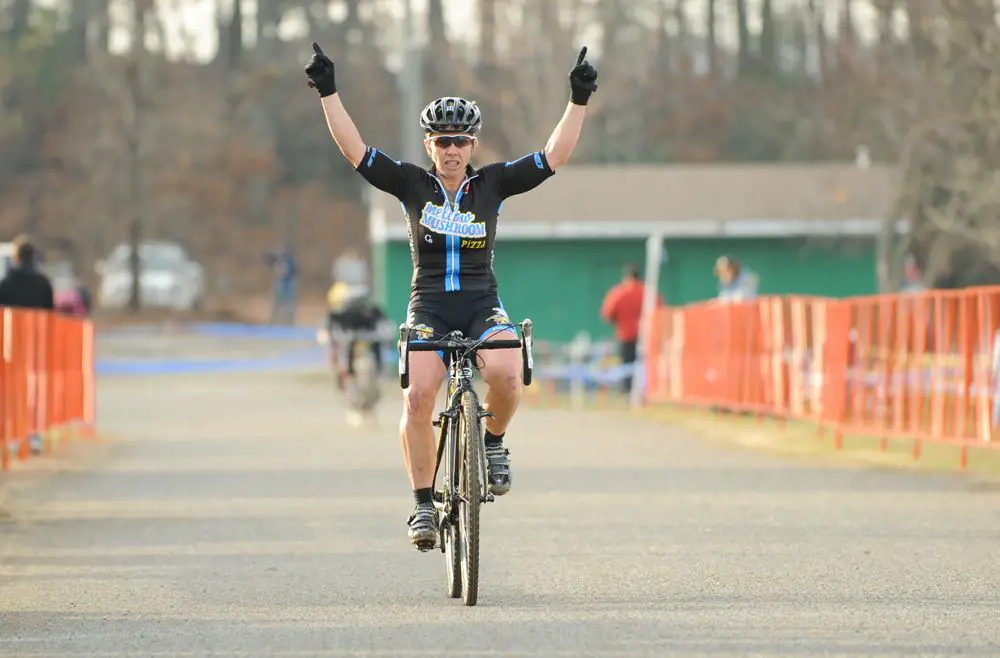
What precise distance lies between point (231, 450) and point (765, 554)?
1022cm

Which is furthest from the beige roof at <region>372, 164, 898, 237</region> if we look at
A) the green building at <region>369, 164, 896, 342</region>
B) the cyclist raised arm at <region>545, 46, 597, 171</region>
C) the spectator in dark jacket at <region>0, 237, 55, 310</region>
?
the cyclist raised arm at <region>545, 46, 597, 171</region>

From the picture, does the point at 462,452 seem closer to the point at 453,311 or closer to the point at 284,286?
the point at 453,311

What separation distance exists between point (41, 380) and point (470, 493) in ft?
35.2

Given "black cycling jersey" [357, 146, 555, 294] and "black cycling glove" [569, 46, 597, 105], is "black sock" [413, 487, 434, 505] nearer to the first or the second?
"black cycling jersey" [357, 146, 555, 294]

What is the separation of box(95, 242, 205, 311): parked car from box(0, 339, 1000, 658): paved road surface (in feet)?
138

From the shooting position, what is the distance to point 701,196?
44.2m

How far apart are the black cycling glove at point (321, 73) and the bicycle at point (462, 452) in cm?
111

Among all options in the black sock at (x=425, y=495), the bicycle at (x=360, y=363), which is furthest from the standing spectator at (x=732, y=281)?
the black sock at (x=425, y=495)

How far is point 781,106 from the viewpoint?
71.6m

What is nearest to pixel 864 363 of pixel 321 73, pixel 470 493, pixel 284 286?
pixel 321 73

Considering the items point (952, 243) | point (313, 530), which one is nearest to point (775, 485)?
point (313, 530)

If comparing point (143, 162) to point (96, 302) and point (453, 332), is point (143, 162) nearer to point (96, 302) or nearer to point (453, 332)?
point (96, 302)

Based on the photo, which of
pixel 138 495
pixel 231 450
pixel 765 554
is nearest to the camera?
pixel 765 554

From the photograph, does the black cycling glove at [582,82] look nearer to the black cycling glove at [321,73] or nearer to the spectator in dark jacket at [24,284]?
the black cycling glove at [321,73]
